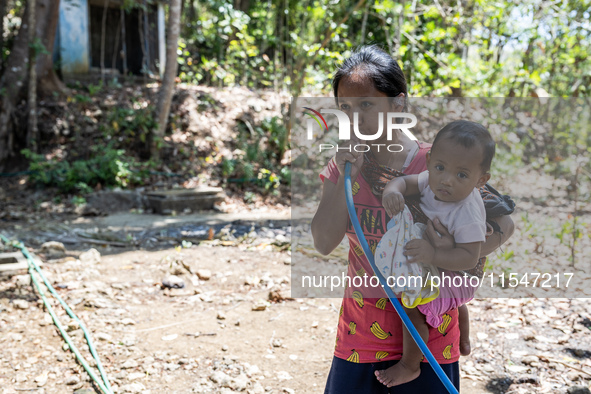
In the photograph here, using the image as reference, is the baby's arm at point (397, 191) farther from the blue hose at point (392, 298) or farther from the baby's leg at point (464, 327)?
the baby's leg at point (464, 327)

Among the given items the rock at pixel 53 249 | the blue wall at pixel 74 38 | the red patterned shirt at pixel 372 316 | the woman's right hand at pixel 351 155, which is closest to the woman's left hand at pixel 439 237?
the red patterned shirt at pixel 372 316

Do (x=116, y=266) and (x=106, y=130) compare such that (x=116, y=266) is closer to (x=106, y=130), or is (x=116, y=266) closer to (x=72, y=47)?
(x=106, y=130)

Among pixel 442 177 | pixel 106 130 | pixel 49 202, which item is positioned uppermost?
pixel 442 177

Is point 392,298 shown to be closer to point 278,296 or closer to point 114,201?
point 278,296

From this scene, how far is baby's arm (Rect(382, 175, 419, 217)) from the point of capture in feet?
4.30

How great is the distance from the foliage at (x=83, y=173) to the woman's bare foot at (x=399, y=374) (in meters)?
7.15

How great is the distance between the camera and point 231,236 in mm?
5961

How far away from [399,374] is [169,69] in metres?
7.94

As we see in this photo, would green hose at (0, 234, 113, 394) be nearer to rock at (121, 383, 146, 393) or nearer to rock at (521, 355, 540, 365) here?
rock at (121, 383, 146, 393)

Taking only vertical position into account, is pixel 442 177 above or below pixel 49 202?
above

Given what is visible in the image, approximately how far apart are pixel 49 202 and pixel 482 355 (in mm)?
6617

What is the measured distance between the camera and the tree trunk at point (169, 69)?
7961 millimetres

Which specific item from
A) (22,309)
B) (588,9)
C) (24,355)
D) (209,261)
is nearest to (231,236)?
(209,261)

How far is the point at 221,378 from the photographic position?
9.46 feet
